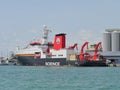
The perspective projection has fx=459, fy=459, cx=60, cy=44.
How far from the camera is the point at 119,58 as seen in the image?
535ft

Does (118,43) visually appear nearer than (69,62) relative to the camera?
No

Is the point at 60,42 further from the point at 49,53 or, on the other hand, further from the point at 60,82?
the point at 60,82

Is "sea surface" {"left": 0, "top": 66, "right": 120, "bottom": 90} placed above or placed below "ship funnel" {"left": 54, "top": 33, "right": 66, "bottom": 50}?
below

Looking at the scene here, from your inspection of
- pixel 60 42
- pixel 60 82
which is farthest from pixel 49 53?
pixel 60 82

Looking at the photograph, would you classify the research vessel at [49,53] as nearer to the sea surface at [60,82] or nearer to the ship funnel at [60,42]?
the ship funnel at [60,42]

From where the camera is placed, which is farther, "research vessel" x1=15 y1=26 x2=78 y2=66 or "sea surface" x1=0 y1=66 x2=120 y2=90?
"research vessel" x1=15 y1=26 x2=78 y2=66

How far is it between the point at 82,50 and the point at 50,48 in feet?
39.5

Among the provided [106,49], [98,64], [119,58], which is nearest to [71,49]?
[98,64]

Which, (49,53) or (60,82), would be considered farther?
(49,53)

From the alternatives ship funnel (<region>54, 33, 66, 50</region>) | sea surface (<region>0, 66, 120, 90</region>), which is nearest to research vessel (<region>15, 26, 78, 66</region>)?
ship funnel (<region>54, 33, 66, 50</region>)

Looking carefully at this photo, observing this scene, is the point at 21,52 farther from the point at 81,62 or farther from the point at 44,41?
the point at 81,62

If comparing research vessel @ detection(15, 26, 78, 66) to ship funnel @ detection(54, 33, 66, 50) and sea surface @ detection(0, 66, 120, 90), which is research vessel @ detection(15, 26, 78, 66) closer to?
ship funnel @ detection(54, 33, 66, 50)

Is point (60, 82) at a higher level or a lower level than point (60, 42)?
lower

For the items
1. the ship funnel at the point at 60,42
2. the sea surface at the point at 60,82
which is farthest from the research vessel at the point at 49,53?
the sea surface at the point at 60,82
